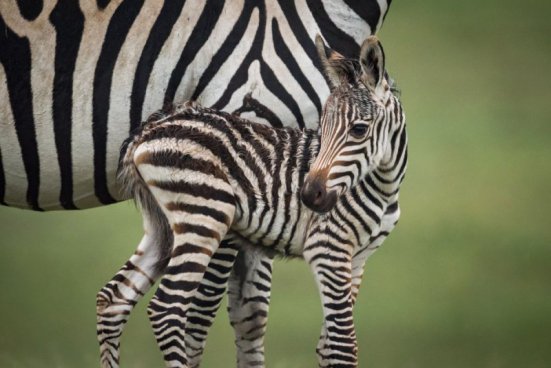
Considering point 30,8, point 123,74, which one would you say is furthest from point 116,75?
point 30,8

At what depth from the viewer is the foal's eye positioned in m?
7.60

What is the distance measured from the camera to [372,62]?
7770mm

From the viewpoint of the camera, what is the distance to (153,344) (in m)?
10.8

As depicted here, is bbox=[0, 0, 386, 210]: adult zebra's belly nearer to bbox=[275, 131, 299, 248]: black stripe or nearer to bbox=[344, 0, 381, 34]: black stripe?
bbox=[344, 0, 381, 34]: black stripe

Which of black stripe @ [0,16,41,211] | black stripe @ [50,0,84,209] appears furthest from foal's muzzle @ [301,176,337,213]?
black stripe @ [0,16,41,211]

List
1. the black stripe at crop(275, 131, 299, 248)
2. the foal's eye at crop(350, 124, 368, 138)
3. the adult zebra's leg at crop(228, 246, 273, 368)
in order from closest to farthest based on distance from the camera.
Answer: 1. the foal's eye at crop(350, 124, 368, 138)
2. the black stripe at crop(275, 131, 299, 248)
3. the adult zebra's leg at crop(228, 246, 273, 368)

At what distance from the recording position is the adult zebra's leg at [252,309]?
8.62m

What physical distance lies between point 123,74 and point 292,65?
3.28 ft

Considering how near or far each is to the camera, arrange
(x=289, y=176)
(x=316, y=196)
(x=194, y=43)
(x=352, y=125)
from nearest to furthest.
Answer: (x=316, y=196), (x=352, y=125), (x=289, y=176), (x=194, y=43)

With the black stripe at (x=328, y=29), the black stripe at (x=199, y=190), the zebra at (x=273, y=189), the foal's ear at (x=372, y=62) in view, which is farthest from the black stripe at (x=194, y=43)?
the foal's ear at (x=372, y=62)

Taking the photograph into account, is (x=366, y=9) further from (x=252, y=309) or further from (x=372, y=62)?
(x=252, y=309)

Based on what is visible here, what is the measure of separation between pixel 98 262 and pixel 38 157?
4237 mm

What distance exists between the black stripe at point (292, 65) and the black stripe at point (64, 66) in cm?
116

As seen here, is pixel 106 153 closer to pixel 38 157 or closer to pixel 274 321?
pixel 38 157
